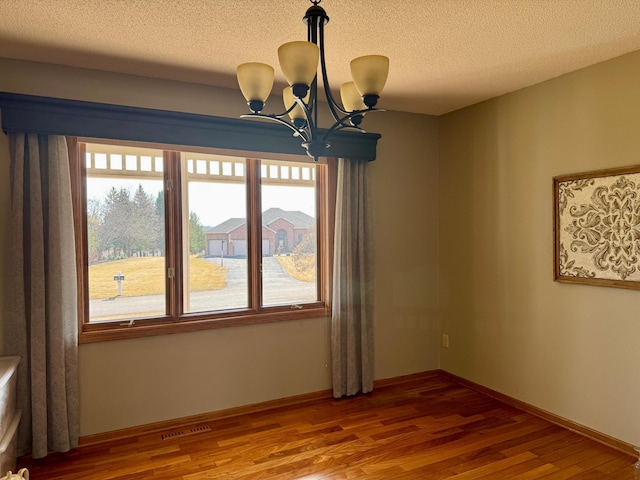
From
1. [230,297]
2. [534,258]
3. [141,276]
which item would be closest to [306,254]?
[230,297]

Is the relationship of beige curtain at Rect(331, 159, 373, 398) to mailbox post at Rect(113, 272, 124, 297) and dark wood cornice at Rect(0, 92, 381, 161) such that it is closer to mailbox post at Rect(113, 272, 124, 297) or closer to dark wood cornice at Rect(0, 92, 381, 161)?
dark wood cornice at Rect(0, 92, 381, 161)

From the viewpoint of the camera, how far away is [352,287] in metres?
3.65

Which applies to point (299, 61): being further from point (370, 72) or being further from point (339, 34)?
point (339, 34)

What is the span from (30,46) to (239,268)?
6.41 feet

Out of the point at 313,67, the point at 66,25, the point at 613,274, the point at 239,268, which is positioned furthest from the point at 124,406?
the point at 613,274

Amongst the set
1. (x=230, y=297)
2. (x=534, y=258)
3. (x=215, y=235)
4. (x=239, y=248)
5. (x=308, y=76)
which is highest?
(x=308, y=76)

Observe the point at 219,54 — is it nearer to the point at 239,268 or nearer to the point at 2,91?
the point at 2,91

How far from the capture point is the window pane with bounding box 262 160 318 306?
11.6 feet

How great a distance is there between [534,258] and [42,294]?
11.3ft

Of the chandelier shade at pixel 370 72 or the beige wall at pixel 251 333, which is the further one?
the beige wall at pixel 251 333

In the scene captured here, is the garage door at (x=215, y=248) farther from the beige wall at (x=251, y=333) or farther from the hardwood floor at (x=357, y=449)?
the hardwood floor at (x=357, y=449)

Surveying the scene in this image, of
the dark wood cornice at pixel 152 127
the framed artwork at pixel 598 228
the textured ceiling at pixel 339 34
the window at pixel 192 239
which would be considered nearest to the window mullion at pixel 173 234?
the window at pixel 192 239

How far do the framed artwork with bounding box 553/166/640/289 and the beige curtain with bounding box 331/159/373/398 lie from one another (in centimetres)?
145

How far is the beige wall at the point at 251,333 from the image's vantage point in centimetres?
291
